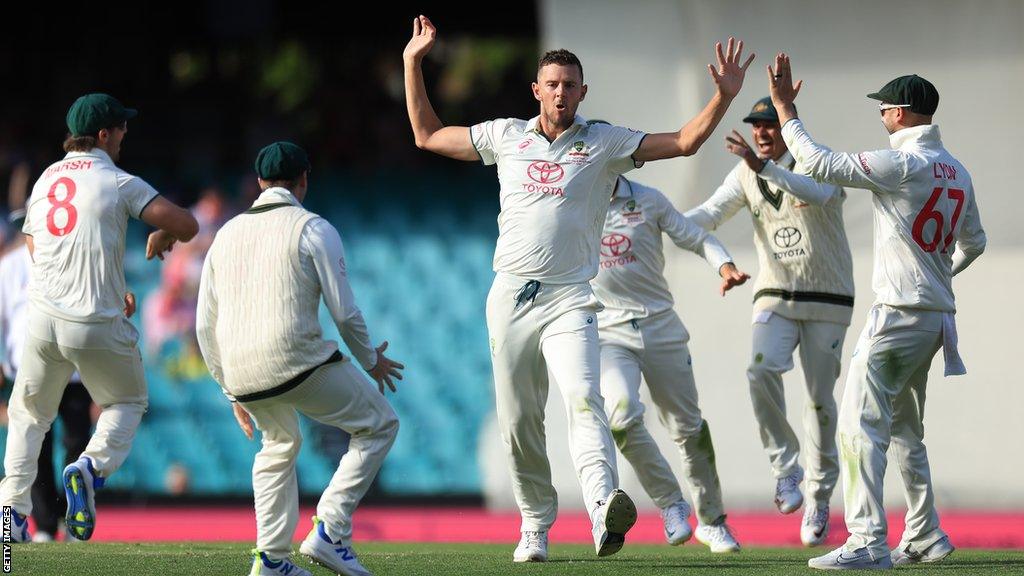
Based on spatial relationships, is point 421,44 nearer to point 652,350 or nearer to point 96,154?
point 96,154

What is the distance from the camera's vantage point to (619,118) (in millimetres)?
11984

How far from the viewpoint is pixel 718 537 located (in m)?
8.49

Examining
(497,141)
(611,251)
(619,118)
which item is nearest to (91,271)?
(497,141)

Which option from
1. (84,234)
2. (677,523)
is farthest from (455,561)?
(84,234)

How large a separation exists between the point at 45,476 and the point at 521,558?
4.23 m

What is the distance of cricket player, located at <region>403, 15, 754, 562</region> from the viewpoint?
6.55 meters

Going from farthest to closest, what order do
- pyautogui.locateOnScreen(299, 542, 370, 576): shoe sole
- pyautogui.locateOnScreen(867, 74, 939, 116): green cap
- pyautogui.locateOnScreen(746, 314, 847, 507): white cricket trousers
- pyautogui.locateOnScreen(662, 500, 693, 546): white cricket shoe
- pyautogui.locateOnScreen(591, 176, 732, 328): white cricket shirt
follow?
pyautogui.locateOnScreen(746, 314, 847, 507): white cricket trousers
pyautogui.locateOnScreen(591, 176, 732, 328): white cricket shirt
pyautogui.locateOnScreen(662, 500, 693, 546): white cricket shoe
pyautogui.locateOnScreen(867, 74, 939, 116): green cap
pyautogui.locateOnScreen(299, 542, 370, 576): shoe sole

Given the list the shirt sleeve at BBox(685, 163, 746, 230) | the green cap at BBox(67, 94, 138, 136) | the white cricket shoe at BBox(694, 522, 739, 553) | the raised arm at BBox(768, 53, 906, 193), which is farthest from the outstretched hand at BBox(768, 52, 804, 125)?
the green cap at BBox(67, 94, 138, 136)

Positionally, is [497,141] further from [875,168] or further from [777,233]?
[777,233]

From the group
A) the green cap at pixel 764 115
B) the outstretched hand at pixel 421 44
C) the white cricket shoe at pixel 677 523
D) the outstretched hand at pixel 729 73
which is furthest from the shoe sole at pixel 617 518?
the green cap at pixel 764 115

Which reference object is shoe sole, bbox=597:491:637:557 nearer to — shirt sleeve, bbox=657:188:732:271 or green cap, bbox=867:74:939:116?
green cap, bbox=867:74:939:116

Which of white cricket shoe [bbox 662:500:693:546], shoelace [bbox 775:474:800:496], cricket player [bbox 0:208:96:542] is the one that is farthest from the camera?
cricket player [bbox 0:208:96:542]

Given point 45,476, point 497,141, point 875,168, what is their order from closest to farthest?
point 875,168
point 497,141
point 45,476

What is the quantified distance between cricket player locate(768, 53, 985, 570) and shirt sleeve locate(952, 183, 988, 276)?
4.5 inches
